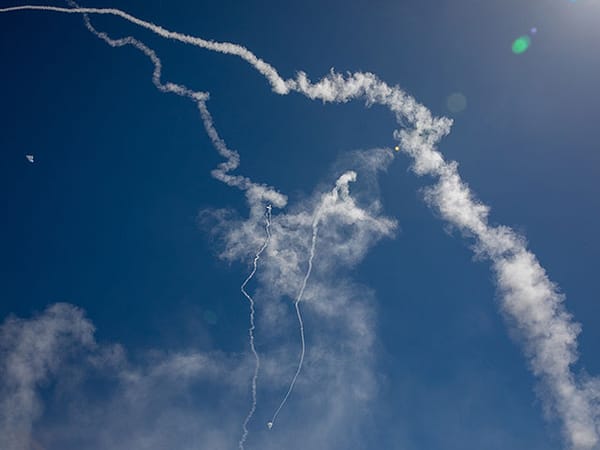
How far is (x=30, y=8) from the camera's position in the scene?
5269cm

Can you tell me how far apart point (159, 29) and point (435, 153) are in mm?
34141

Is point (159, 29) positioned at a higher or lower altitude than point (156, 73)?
higher

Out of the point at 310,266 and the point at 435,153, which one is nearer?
the point at 435,153

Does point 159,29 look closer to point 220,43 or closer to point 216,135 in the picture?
point 220,43

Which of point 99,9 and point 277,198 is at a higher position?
point 99,9

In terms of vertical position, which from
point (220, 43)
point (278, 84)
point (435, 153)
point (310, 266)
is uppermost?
point (220, 43)

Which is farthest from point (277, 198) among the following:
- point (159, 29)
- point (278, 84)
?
point (159, 29)

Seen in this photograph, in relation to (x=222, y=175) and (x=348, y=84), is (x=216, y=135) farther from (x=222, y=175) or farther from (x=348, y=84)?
(x=348, y=84)

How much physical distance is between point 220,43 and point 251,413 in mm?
43217

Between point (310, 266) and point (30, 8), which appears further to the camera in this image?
point (310, 266)

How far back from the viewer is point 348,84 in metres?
53.1

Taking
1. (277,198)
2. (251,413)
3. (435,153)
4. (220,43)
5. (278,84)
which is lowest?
(251,413)

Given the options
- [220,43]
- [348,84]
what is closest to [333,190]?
[348,84]

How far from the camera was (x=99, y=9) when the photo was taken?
53.1 metres
